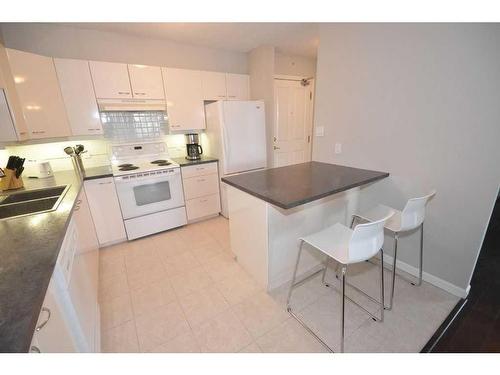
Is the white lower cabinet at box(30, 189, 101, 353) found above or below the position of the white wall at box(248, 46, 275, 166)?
below

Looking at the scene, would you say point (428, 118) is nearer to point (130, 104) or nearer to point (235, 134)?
point (235, 134)

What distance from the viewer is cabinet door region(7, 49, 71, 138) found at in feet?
6.37

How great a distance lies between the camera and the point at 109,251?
8.11ft

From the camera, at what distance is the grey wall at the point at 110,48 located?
2.20 metres

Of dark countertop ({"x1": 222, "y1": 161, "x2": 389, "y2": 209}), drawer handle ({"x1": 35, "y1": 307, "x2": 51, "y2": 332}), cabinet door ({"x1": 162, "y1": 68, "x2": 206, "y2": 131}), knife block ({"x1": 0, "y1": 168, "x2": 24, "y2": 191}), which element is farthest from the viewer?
cabinet door ({"x1": 162, "y1": 68, "x2": 206, "y2": 131})

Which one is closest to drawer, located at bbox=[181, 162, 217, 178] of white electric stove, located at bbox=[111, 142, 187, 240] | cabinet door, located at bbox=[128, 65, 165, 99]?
white electric stove, located at bbox=[111, 142, 187, 240]

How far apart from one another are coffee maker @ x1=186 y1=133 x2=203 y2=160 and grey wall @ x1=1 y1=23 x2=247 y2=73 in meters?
1.00

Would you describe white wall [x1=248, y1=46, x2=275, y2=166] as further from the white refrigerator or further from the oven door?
the oven door

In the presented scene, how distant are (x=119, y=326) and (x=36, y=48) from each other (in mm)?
2911

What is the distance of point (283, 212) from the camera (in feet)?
5.42

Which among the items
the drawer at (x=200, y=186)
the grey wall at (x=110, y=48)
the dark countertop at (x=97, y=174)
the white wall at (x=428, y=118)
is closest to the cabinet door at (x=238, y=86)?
the grey wall at (x=110, y=48)

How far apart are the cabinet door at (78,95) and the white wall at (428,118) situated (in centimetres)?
253
